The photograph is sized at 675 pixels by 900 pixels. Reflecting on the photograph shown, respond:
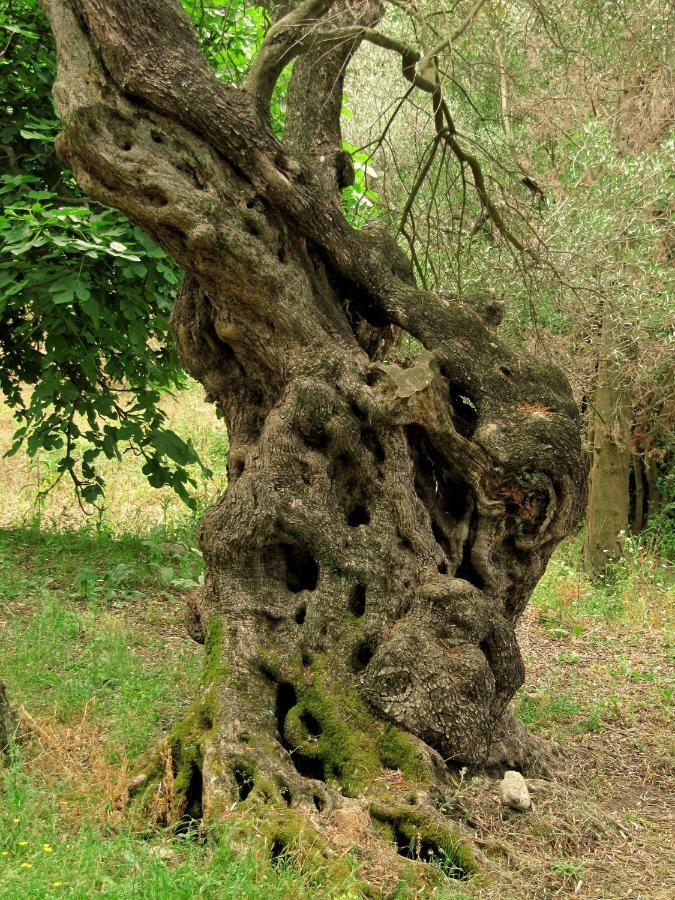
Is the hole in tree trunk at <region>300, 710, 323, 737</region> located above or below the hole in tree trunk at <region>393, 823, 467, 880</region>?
above

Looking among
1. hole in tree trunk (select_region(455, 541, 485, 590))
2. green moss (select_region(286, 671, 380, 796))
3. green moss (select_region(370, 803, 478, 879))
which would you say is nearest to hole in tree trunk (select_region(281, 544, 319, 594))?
green moss (select_region(286, 671, 380, 796))

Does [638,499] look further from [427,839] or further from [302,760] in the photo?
[427,839]

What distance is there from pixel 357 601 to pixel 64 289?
153 inches

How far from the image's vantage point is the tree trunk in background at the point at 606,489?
1239cm

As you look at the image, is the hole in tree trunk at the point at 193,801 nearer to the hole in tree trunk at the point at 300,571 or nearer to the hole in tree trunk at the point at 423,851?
the hole in tree trunk at the point at 423,851

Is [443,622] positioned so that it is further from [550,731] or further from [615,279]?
[615,279]

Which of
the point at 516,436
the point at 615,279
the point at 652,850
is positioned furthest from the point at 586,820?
the point at 615,279

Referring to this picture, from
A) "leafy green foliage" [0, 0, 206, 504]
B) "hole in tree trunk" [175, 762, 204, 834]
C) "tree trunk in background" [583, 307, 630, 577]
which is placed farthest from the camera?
"tree trunk in background" [583, 307, 630, 577]

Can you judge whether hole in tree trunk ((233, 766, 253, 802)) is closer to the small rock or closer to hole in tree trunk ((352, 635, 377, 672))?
hole in tree trunk ((352, 635, 377, 672))

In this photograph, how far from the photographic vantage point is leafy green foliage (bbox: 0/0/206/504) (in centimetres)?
757

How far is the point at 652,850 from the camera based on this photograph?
15.7 feet

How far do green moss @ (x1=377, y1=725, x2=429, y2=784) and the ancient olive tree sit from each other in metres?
0.01

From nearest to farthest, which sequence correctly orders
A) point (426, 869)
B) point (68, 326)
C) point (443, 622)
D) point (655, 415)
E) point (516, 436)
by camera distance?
1. point (426, 869)
2. point (443, 622)
3. point (516, 436)
4. point (68, 326)
5. point (655, 415)

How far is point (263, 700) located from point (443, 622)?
106 centimetres
